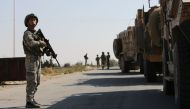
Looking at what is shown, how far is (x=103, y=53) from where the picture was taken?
54.8m

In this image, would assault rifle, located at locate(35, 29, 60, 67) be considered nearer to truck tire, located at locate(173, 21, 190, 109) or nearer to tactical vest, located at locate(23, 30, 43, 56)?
tactical vest, located at locate(23, 30, 43, 56)

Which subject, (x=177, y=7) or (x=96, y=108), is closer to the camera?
(x=177, y=7)

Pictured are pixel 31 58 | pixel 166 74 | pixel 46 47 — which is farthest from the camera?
pixel 166 74

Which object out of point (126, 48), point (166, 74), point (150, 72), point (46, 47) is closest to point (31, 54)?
point (46, 47)

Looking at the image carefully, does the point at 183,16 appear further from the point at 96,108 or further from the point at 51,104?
the point at 51,104

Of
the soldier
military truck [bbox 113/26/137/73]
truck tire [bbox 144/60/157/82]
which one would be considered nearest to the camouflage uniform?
the soldier

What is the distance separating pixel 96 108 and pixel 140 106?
878 mm

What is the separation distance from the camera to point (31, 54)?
431 inches

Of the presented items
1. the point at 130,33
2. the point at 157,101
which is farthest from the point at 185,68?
the point at 130,33

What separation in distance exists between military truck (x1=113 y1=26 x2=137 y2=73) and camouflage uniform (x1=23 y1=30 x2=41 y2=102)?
16.8 m

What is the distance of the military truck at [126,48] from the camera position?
29.2 m

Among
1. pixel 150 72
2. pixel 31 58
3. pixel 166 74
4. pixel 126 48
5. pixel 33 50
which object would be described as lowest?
pixel 166 74

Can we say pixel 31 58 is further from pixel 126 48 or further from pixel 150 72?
pixel 126 48

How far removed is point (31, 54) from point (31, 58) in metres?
0.08
